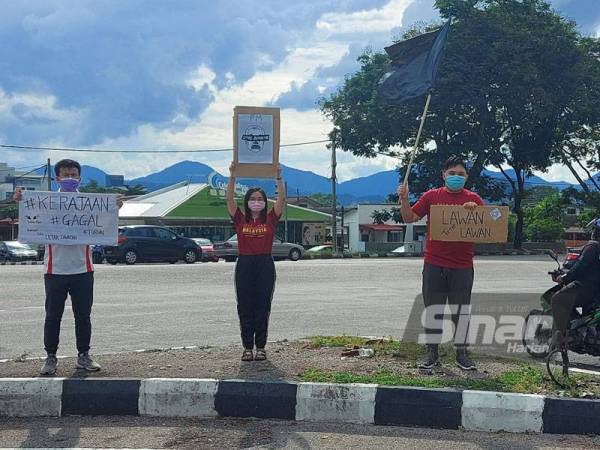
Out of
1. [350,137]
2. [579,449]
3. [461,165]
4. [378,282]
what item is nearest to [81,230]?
[461,165]

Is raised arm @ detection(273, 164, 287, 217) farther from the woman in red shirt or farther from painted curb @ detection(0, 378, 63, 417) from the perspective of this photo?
painted curb @ detection(0, 378, 63, 417)

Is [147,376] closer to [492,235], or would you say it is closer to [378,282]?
[492,235]

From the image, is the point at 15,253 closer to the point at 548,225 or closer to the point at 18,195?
the point at 18,195

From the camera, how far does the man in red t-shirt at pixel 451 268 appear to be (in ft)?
22.1

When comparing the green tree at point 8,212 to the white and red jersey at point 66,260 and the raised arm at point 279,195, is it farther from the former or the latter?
the raised arm at point 279,195

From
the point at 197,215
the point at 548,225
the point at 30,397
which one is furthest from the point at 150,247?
the point at 548,225

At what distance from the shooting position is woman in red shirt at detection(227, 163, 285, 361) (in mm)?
6965

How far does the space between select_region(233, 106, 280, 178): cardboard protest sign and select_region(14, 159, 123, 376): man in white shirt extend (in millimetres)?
1693

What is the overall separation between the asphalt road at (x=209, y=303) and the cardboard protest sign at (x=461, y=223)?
3.56 meters

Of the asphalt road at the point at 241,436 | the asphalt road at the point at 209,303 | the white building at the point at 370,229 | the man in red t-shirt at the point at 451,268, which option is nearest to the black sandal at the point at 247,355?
the asphalt road at the point at 241,436

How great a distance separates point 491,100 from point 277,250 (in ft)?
54.1

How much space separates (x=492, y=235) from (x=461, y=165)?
707 millimetres

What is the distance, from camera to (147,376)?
629 centimetres

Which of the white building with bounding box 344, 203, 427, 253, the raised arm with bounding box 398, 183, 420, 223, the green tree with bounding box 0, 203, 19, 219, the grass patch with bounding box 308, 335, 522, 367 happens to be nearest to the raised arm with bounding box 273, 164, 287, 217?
the raised arm with bounding box 398, 183, 420, 223
